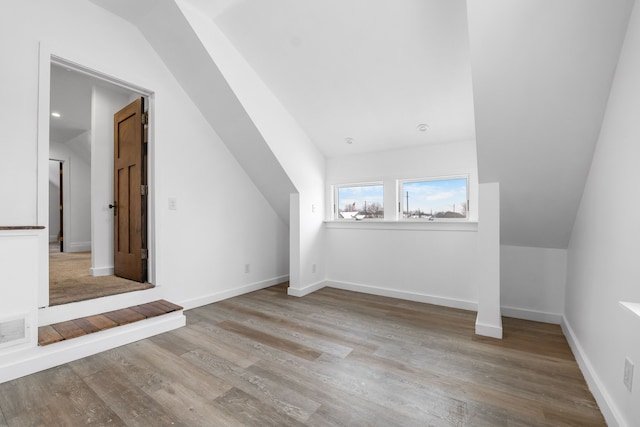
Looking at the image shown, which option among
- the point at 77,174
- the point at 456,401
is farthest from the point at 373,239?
the point at 77,174

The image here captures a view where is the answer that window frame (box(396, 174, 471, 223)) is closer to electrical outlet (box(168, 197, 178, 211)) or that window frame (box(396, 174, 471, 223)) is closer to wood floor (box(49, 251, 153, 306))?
electrical outlet (box(168, 197, 178, 211))

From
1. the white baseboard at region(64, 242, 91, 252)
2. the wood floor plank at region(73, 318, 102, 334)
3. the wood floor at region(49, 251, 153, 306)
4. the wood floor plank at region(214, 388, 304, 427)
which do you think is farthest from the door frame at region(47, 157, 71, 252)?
the wood floor plank at region(214, 388, 304, 427)

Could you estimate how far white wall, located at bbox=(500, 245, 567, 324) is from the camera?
288 centimetres

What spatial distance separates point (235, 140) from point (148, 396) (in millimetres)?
2577

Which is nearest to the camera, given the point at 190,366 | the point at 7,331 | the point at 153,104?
the point at 7,331

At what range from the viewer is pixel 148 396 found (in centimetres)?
168

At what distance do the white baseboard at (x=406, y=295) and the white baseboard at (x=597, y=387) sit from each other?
3.09 ft

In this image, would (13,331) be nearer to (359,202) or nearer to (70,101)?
(359,202)

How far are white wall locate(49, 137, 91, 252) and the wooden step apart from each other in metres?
5.16

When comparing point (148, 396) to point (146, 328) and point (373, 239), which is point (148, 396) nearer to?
point (146, 328)

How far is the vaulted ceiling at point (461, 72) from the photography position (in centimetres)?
162

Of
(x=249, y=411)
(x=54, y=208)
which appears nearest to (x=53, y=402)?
(x=249, y=411)

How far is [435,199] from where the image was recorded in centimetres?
356

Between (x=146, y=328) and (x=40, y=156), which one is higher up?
(x=40, y=156)
